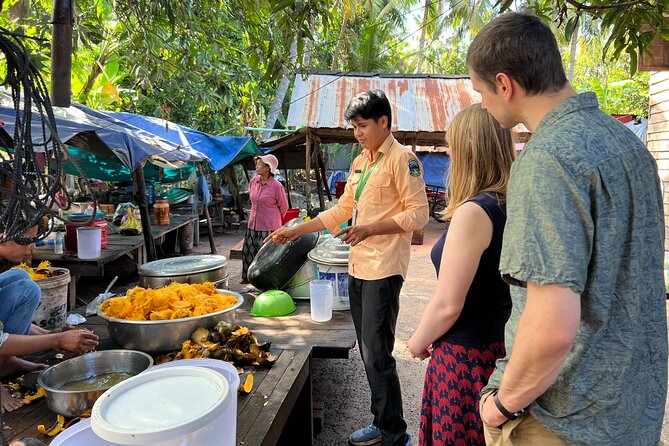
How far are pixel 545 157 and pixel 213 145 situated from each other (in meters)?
9.66

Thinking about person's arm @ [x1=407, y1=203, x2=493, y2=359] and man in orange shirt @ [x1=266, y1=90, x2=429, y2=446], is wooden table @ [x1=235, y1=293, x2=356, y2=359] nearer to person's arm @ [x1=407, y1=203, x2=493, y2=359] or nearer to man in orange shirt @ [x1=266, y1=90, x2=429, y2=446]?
man in orange shirt @ [x1=266, y1=90, x2=429, y2=446]

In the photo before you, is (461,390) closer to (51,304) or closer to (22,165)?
(22,165)

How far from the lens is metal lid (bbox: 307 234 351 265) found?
136 inches

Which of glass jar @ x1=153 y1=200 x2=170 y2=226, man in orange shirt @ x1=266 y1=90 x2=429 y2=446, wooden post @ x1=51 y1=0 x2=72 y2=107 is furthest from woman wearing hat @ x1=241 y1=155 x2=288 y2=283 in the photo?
wooden post @ x1=51 y1=0 x2=72 y2=107

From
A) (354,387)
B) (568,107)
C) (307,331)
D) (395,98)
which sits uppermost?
(395,98)

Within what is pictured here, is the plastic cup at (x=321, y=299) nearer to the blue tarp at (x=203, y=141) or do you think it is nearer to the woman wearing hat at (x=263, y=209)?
the woman wearing hat at (x=263, y=209)

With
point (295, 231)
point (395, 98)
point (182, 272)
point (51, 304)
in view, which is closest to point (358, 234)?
point (295, 231)

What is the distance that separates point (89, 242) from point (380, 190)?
379cm

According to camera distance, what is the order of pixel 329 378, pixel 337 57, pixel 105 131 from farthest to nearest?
pixel 337 57 < pixel 105 131 < pixel 329 378

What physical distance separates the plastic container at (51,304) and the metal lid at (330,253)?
1975 millimetres

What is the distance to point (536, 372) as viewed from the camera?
1038 mm

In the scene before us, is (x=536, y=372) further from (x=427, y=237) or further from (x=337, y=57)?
(x=337, y=57)

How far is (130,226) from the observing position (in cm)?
717

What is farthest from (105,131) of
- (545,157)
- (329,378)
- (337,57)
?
(337,57)
